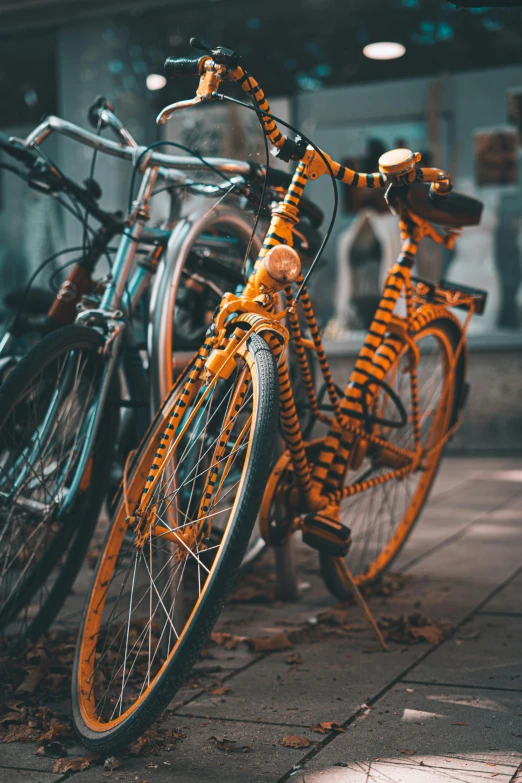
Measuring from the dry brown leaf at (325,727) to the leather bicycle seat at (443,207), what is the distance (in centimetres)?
150

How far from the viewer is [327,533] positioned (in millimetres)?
2725

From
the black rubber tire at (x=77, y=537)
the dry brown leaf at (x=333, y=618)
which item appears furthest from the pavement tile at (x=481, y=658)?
the black rubber tire at (x=77, y=537)

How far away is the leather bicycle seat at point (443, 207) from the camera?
296cm

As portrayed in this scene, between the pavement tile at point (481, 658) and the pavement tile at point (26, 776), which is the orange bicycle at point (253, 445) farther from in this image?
the pavement tile at point (481, 658)

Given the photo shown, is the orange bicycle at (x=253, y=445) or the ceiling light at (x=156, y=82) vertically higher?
the ceiling light at (x=156, y=82)

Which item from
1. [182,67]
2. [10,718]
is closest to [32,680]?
[10,718]

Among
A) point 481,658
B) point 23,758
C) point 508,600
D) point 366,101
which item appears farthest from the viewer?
point 366,101

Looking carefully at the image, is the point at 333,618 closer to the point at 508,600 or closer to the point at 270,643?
the point at 270,643

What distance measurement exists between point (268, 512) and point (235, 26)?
573cm

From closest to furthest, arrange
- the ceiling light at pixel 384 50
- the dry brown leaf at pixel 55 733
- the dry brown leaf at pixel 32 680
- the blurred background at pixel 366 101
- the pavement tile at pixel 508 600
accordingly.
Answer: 1. the dry brown leaf at pixel 55 733
2. the dry brown leaf at pixel 32 680
3. the pavement tile at pixel 508 600
4. the blurred background at pixel 366 101
5. the ceiling light at pixel 384 50

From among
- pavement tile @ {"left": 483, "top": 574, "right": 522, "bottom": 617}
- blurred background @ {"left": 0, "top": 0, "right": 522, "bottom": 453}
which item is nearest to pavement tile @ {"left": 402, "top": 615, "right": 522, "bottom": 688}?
pavement tile @ {"left": 483, "top": 574, "right": 522, "bottom": 617}

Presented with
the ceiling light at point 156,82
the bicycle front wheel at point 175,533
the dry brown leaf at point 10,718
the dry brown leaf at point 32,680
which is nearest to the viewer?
the bicycle front wheel at point 175,533


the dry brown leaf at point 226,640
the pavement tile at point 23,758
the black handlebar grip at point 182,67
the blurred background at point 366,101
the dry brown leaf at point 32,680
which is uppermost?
the blurred background at point 366,101

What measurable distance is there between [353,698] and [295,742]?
1.05ft
